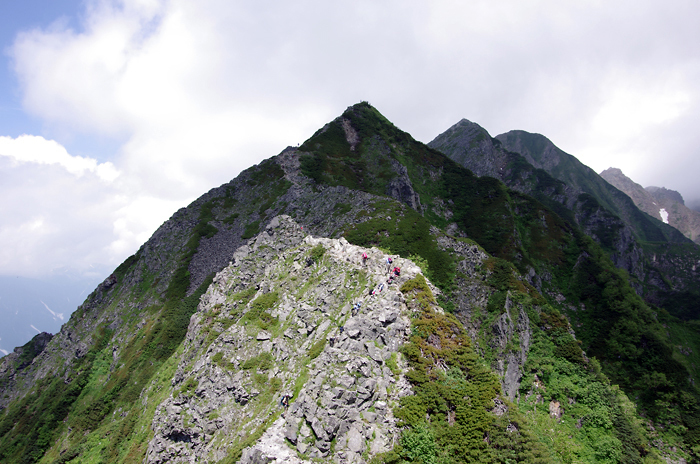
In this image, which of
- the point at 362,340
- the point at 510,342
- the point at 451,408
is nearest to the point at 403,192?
the point at 510,342

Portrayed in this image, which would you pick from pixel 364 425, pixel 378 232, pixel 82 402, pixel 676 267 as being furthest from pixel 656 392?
Result: pixel 676 267

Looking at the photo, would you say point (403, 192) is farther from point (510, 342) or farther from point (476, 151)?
point (476, 151)

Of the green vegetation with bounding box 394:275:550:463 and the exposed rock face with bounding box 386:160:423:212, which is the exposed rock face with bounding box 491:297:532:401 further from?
the exposed rock face with bounding box 386:160:423:212

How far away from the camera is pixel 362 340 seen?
18.3 m

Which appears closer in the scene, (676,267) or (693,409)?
(693,409)

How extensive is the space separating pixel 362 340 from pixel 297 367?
6.61 meters

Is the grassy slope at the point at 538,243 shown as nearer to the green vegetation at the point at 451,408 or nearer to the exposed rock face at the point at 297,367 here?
the exposed rock face at the point at 297,367

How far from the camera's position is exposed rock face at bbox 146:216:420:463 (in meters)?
14.8

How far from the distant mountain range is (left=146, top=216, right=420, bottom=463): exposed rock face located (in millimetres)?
134

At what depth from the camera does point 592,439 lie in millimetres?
21672

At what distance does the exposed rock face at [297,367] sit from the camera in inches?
582

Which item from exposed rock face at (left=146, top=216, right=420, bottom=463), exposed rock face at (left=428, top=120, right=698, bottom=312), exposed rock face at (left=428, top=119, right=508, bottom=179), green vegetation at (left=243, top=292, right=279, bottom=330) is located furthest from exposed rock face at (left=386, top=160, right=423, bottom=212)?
exposed rock face at (left=428, top=119, right=508, bottom=179)

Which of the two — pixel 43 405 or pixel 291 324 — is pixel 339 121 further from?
pixel 43 405

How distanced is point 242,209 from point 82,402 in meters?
49.1
